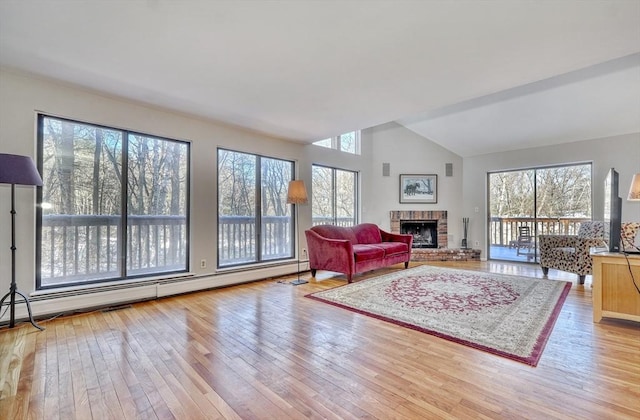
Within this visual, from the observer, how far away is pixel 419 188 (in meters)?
7.03

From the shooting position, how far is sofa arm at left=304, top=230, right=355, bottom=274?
4430 millimetres

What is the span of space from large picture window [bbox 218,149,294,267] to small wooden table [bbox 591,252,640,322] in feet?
13.3

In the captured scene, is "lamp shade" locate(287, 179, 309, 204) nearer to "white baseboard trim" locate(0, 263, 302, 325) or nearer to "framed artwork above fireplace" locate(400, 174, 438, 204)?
"white baseboard trim" locate(0, 263, 302, 325)

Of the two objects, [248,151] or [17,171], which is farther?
[248,151]

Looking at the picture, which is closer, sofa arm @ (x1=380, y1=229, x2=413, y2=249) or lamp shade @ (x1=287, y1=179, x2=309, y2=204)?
lamp shade @ (x1=287, y1=179, x2=309, y2=204)

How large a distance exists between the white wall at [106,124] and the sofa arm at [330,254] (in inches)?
24.5

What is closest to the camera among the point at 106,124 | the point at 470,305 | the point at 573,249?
the point at 470,305

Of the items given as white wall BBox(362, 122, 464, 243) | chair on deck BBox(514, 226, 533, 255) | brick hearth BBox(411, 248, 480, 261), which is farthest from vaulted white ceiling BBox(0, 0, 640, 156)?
brick hearth BBox(411, 248, 480, 261)

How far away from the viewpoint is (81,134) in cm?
328

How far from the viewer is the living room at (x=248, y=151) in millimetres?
2828

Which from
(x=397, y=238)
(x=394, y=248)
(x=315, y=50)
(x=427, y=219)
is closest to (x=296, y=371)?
(x=315, y=50)

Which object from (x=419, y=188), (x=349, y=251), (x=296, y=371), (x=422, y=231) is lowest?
(x=296, y=371)

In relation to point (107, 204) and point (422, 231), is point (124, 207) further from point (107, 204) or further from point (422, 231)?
point (422, 231)

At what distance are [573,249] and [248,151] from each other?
5140 millimetres
